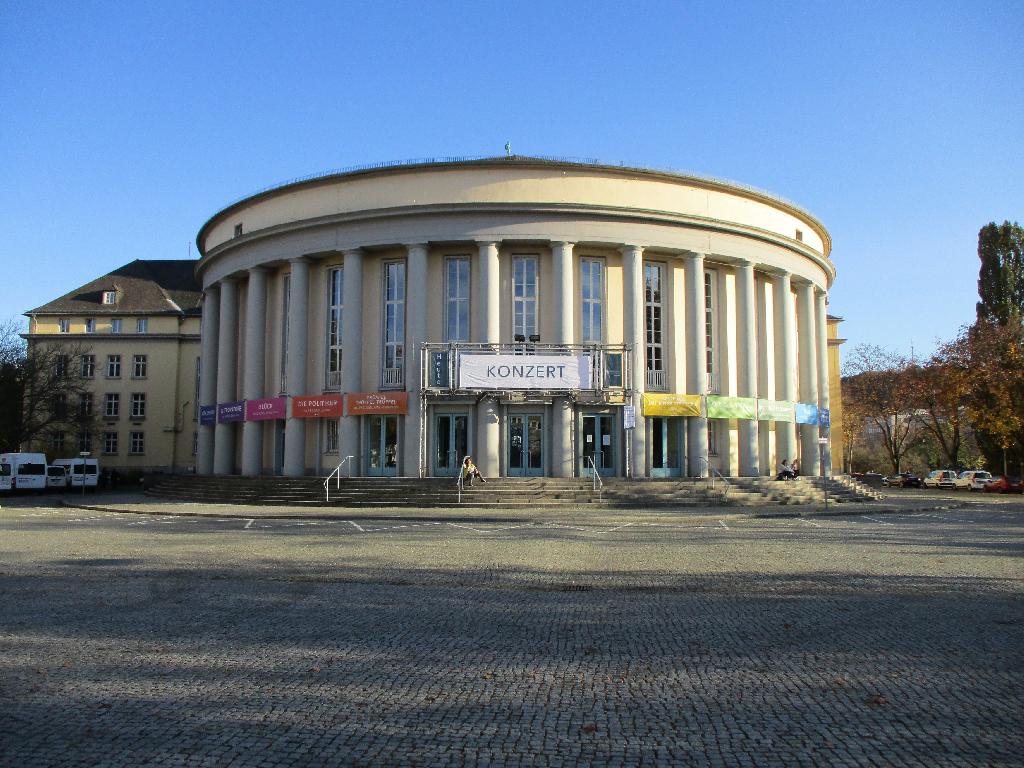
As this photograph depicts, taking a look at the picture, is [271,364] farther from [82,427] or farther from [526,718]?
[526,718]

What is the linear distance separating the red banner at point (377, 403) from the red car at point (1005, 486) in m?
33.6

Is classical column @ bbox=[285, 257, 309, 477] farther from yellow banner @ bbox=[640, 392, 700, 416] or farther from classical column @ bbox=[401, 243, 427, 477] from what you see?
yellow banner @ bbox=[640, 392, 700, 416]

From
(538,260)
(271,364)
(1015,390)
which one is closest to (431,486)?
(538,260)

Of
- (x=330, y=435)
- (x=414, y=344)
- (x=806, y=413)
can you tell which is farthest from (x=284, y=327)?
(x=806, y=413)

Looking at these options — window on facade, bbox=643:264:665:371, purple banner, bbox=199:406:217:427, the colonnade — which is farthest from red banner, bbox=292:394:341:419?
window on facade, bbox=643:264:665:371

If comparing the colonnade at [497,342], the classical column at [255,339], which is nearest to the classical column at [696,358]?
the colonnade at [497,342]

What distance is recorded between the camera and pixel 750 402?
117 feet

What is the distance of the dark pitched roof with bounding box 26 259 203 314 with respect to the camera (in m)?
58.3

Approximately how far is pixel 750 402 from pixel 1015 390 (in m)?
18.8

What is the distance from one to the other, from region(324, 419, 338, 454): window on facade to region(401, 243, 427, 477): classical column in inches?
159

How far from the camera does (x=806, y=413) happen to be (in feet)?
128

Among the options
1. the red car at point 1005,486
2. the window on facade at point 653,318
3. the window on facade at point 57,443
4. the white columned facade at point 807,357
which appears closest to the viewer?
the window on facade at point 653,318

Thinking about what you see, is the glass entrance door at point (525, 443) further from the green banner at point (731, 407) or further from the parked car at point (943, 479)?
the parked car at point (943, 479)

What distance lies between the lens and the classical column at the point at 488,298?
1276 inches
